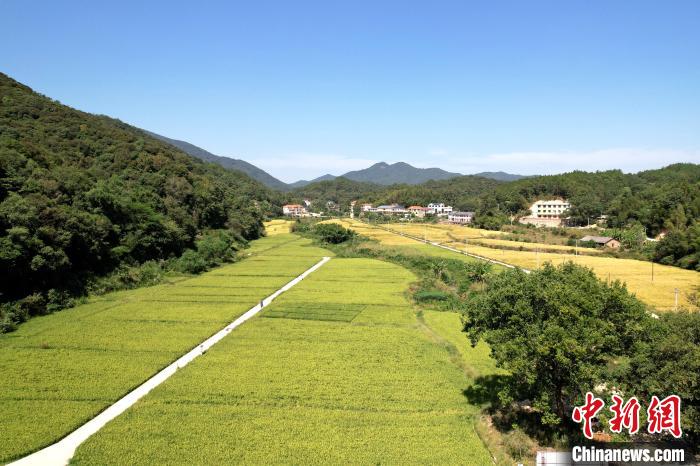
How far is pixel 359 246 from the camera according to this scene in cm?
7700

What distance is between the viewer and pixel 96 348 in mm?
25734

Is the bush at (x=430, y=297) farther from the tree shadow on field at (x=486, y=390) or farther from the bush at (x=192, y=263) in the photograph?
the bush at (x=192, y=263)

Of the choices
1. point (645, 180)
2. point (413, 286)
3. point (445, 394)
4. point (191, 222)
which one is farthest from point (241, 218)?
point (645, 180)

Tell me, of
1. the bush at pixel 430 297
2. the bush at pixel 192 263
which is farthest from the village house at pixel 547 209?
the bush at pixel 192 263

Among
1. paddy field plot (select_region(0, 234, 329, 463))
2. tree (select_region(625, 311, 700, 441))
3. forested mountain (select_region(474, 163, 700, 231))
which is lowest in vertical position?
paddy field plot (select_region(0, 234, 329, 463))

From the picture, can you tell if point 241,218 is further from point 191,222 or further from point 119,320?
point 119,320

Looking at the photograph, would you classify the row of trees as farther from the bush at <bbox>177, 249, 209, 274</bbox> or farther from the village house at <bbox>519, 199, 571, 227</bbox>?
the village house at <bbox>519, 199, 571, 227</bbox>

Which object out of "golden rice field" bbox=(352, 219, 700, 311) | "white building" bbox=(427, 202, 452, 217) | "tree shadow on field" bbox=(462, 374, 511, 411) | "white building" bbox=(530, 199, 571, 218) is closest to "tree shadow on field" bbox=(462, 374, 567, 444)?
"tree shadow on field" bbox=(462, 374, 511, 411)

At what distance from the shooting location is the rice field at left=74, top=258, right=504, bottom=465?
15.4 m

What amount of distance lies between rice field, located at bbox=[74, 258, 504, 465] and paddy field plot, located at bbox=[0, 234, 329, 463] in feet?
7.56

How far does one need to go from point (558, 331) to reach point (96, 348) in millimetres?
25218

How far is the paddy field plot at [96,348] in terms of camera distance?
17.8m

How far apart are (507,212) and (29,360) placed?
130847 mm

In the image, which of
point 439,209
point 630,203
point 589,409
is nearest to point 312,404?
point 589,409
